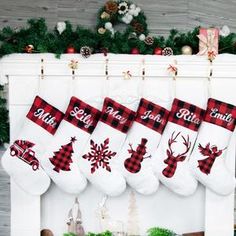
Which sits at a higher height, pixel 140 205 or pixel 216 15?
pixel 216 15

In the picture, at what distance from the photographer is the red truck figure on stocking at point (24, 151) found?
254 centimetres

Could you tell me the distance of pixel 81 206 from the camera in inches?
107

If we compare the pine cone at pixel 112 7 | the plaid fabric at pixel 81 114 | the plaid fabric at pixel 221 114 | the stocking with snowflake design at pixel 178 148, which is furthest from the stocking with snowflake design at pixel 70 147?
the plaid fabric at pixel 221 114

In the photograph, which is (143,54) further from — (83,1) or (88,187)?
(88,187)

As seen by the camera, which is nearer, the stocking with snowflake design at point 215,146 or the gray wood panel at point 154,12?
the stocking with snowflake design at point 215,146

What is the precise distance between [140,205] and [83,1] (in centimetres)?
121

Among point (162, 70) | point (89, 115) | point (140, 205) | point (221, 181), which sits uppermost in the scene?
point (162, 70)

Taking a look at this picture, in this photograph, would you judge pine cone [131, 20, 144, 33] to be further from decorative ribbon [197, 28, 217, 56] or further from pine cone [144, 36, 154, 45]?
decorative ribbon [197, 28, 217, 56]

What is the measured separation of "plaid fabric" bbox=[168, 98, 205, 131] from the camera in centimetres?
255

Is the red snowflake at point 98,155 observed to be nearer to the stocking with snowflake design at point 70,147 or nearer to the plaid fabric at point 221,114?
the stocking with snowflake design at point 70,147

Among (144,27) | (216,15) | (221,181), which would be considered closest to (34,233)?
(221,181)

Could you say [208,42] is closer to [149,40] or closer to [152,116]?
[149,40]

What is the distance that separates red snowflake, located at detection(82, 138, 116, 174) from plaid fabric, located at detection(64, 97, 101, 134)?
0.10 meters

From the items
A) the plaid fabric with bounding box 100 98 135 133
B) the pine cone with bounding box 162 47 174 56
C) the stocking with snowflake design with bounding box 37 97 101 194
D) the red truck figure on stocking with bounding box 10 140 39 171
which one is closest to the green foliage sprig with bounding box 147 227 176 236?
the stocking with snowflake design with bounding box 37 97 101 194
